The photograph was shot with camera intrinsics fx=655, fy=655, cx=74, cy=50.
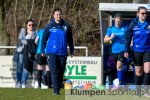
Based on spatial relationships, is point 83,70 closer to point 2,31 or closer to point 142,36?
point 142,36

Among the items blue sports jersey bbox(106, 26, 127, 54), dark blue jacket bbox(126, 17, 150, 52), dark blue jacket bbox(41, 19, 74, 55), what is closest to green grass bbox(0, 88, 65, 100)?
dark blue jacket bbox(41, 19, 74, 55)

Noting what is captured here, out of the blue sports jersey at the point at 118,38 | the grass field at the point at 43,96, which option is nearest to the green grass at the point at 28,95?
the grass field at the point at 43,96

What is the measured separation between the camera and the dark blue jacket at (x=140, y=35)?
14.6m

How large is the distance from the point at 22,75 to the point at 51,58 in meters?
4.45

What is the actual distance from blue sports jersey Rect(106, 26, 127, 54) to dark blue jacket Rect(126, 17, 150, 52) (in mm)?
2299

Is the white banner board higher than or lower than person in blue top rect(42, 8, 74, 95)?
lower

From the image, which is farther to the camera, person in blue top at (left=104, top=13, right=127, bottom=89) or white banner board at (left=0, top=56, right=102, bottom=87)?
white banner board at (left=0, top=56, right=102, bottom=87)

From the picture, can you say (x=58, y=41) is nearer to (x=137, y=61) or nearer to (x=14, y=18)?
(x=137, y=61)

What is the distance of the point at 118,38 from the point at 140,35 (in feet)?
8.42

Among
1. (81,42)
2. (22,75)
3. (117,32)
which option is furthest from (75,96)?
(81,42)

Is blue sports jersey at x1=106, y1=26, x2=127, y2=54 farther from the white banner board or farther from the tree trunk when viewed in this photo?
the tree trunk

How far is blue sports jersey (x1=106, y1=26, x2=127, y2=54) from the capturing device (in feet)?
55.8

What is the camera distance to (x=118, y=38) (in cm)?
1717

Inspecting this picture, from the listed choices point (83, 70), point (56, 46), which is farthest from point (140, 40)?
point (83, 70)
